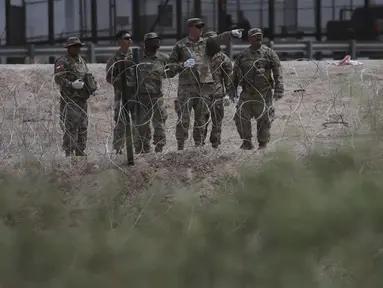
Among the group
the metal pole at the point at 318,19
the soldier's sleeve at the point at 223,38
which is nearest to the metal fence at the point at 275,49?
the metal pole at the point at 318,19

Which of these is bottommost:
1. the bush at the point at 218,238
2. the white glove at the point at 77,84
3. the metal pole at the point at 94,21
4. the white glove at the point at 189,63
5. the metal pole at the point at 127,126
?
the bush at the point at 218,238

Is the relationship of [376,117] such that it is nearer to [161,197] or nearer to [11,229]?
[161,197]

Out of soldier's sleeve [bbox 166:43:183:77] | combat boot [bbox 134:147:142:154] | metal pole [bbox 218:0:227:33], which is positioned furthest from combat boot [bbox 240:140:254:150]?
metal pole [bbox 218:0:227:33]

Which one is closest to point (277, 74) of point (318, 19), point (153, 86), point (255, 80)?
point (255, 80)

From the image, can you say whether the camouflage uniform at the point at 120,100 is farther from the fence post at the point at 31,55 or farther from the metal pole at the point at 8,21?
the metal pole at the point at 8,21

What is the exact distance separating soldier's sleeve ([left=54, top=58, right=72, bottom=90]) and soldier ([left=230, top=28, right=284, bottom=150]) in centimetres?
157

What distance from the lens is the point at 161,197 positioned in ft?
17.6

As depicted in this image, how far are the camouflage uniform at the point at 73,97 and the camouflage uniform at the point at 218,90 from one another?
118 centimetres

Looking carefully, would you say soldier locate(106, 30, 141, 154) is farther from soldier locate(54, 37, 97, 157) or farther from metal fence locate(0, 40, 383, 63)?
metal fence locate(0, 40, 383, 63)

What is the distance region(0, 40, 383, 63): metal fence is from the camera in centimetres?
1443

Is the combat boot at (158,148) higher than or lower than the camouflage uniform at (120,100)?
lower

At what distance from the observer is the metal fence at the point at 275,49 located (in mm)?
14430

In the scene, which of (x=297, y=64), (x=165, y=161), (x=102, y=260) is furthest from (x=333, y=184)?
(x=297, y=64)

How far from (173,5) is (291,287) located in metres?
11.6
